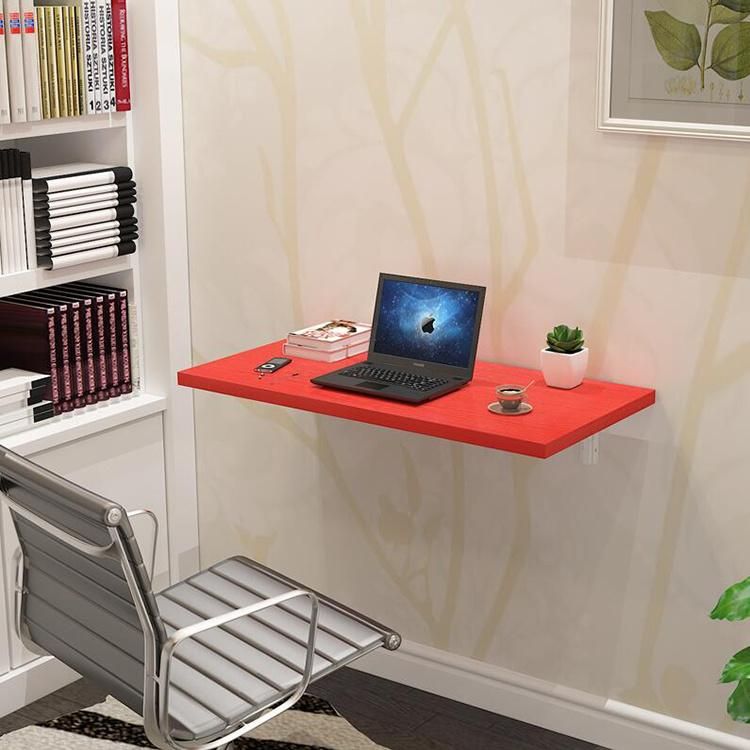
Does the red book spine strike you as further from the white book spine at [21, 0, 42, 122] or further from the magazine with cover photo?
the magazine with cover photo

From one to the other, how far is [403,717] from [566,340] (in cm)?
107

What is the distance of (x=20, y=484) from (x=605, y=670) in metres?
1.48

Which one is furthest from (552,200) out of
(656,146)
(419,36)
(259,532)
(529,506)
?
(259,532)

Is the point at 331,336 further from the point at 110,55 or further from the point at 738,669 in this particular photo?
the point at 738,669

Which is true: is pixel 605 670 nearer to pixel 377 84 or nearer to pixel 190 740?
pixel 190 740

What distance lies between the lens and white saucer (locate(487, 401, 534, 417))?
2.68m

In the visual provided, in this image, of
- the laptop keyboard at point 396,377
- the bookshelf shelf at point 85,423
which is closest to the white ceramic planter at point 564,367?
the laptop keyboard at point 396,377

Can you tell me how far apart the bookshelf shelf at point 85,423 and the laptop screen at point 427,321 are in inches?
30.1

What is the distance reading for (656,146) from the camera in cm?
274

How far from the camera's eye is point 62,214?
10.6 ft

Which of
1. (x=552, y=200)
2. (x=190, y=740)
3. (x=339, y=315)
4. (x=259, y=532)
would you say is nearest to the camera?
(x=190, y=740)

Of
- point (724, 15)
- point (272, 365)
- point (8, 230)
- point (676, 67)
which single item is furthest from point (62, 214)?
point (724, 15)

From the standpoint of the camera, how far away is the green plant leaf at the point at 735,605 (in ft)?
7.48

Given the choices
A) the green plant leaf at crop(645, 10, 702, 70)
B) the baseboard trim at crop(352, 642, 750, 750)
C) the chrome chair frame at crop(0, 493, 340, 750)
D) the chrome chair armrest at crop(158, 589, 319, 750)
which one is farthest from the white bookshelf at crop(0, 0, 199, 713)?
the green plant leaf at crop(645, 10, 702, 70)
